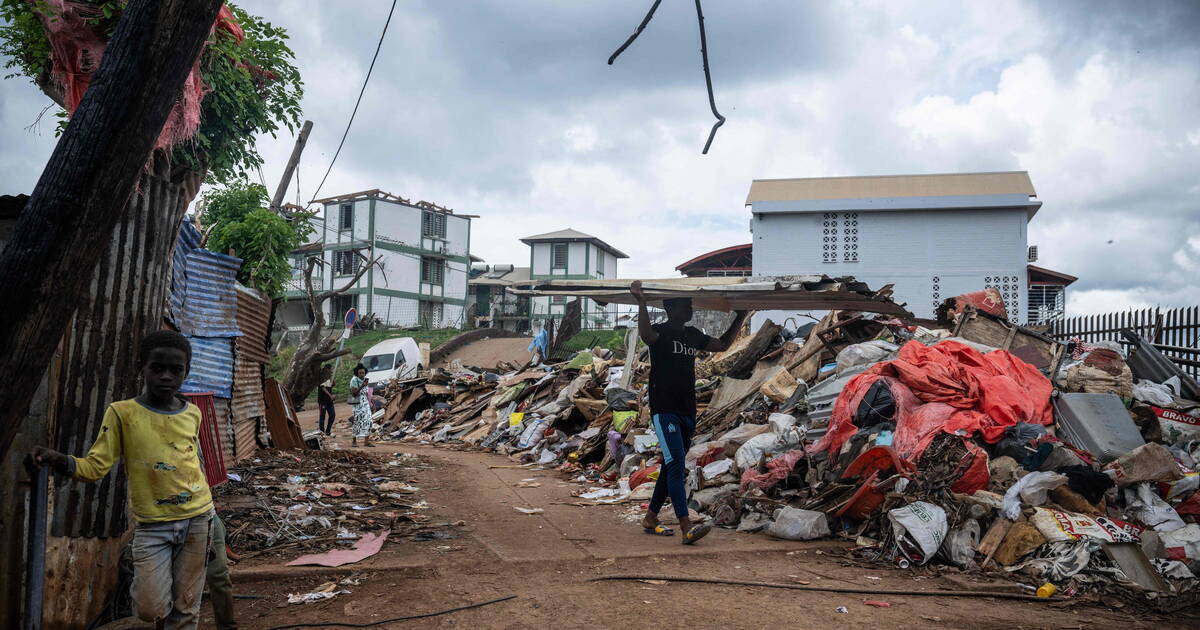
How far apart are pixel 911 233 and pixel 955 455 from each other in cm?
1823

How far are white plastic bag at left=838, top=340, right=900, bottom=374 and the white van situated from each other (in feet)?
56.1

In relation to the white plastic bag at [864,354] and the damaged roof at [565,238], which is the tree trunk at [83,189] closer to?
the white plastic bag at [864,354]

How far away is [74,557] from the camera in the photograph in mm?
3521

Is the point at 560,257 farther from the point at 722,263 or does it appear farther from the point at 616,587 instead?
the point at 616,587

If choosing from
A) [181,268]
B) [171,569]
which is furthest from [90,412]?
[181,268]

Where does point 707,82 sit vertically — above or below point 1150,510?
above

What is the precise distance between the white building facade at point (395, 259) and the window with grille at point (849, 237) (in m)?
23.6

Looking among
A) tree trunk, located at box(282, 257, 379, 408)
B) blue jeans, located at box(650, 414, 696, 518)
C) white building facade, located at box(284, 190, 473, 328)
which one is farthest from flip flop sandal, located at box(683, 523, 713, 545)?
white building facade, located at box(284, 190, 473, 328)

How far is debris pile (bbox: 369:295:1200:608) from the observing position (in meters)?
4.95

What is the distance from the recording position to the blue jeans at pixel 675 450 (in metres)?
5.48

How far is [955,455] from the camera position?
5.90 meters

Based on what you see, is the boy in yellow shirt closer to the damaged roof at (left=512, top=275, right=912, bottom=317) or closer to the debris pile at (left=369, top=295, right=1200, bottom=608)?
the damaged roof at (left=512, top=275, right=912, bottom=317)

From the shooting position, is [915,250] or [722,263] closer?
[915,250]

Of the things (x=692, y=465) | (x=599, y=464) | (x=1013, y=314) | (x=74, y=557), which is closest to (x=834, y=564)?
(x=692, y=465)
